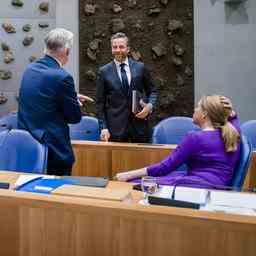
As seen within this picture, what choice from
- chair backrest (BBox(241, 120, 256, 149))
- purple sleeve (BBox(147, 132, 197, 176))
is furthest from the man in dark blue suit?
chair backrest (BBox(241, 120, 256, 149))

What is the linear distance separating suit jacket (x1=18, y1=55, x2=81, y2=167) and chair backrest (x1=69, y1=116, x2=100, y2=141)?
4.32ft

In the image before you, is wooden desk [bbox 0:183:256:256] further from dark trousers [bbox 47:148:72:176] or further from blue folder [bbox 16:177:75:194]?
dark trousers [bbox 47:148:72:176]

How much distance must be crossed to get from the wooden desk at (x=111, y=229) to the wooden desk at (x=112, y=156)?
1.73 m

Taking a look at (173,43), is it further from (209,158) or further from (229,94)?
(209,158)

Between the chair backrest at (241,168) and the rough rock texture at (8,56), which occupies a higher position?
the rough rock texture at (8,56)

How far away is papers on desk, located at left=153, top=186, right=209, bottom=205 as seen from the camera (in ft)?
6.26

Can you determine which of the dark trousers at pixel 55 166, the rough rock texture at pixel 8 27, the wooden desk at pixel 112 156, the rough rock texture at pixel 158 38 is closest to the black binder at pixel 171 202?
the dark trousers at pixel 55 166

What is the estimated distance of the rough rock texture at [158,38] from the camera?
5773 millimetres

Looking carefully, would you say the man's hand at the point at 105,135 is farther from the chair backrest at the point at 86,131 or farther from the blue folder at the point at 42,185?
the blue folder at the point at 42,185

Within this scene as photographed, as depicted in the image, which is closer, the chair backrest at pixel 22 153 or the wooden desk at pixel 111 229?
the wooden desk at pixel 111 229

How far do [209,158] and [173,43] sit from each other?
3.46 m

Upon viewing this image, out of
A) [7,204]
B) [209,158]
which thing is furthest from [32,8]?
[7,204]

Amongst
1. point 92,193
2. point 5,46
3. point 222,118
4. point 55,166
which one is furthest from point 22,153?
point 5,46

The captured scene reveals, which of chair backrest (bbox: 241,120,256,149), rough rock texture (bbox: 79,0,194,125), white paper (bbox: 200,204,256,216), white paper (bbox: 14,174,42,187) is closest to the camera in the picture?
white paper (bbox: 200,204,256,216)
